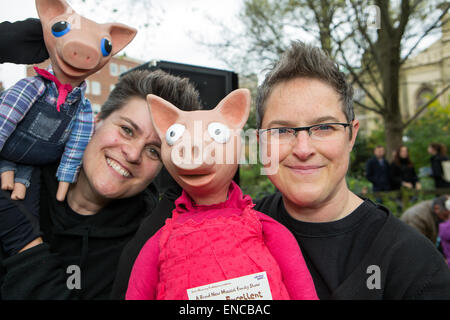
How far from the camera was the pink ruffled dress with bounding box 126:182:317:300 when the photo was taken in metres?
1.27

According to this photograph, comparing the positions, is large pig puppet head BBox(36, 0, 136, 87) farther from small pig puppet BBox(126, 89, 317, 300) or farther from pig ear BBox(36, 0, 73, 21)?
small pig puppet BBox(126, 89, 317, 300)

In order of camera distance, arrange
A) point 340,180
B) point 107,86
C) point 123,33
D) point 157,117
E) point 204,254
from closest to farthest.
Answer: point 204,254, point 157,117, point 340,180, point 123,33, point 107,86

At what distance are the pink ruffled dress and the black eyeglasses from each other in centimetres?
37

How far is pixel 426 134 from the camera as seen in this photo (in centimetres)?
1590

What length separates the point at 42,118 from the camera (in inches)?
64.7

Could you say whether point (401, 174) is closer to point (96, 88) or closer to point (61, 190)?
point (96, 88)

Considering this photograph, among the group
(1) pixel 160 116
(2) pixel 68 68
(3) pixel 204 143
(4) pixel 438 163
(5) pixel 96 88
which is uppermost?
(5) pixel 96 88

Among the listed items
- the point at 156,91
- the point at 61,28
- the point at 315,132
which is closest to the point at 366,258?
the point at 315,132

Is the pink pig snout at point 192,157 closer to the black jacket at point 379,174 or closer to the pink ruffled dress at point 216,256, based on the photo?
the pink ruffled dress at point 216,256

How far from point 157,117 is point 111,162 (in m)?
0.46

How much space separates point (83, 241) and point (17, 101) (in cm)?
79

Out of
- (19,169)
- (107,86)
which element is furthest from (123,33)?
(107,86)

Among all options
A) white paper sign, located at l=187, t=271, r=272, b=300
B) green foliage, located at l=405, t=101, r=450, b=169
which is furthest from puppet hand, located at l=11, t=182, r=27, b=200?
green foliage, located at l=405, t=101, r=450, b=169
